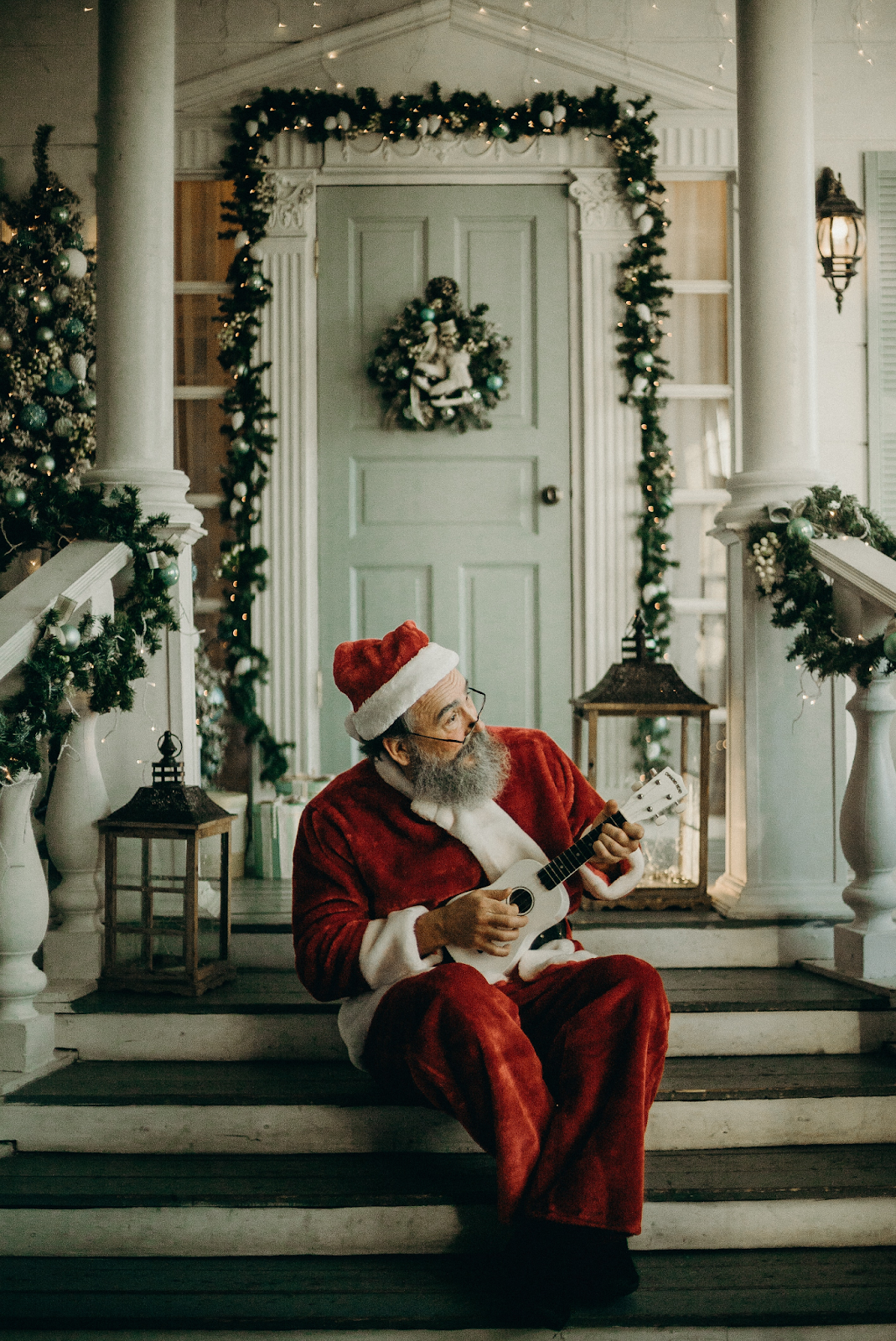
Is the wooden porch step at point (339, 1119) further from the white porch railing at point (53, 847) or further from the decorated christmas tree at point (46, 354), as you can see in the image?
the decorated christmas tree at point (46, 354)

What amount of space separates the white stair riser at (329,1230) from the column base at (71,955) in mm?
763

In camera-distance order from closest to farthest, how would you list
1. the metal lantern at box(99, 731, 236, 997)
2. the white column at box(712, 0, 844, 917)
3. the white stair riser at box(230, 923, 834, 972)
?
the metal lantern at box(99, 731, 236, 997)
the white stair riser at box(230, 923, 834, 972)
the white column at box(712, 0, 844, 917)

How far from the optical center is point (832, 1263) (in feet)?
6.84

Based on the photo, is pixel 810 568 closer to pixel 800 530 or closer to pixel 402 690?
pixel 800 530

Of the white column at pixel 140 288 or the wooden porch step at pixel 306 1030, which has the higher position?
the white column at pixel 140 288

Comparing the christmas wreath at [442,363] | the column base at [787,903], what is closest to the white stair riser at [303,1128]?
the column base at [787,903]

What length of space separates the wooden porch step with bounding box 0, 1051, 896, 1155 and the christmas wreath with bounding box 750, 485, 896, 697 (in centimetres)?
109

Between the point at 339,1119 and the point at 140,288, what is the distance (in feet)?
7.61

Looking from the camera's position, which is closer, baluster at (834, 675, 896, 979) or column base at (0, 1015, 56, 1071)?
column base at (0, 1015, 56, 1071)

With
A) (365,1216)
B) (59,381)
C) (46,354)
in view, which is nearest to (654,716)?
(365,1216)

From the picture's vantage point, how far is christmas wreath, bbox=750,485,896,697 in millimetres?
2926

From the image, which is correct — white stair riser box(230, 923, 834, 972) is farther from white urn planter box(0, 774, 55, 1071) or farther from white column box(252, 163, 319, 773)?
white column box(252, 163, 319, 773)

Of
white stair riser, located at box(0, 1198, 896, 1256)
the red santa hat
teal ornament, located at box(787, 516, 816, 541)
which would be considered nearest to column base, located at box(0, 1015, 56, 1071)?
white stair riser, located at box(0, 1198, 896, 1256)

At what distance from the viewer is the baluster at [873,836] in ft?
9.09
